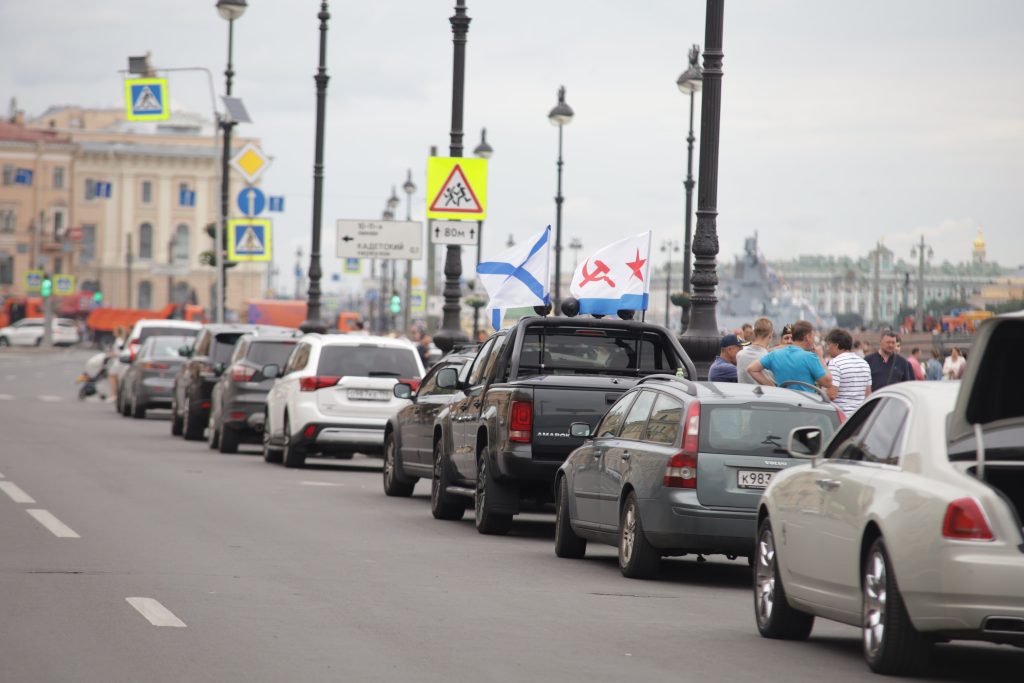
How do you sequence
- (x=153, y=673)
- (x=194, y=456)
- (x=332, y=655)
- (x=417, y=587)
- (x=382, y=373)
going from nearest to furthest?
(x=153, y=673) < (x=332, y=655) < (x=417, y=587) < (x=382, y=373) < (x=194, y=456)

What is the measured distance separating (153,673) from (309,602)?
2.80 meters

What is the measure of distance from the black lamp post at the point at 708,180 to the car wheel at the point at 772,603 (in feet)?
30.7

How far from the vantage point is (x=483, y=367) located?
17.4 m

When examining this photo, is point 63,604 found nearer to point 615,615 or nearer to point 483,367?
point 615,615

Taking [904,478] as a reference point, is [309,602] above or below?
below

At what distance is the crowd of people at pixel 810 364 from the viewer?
1812 centimetres

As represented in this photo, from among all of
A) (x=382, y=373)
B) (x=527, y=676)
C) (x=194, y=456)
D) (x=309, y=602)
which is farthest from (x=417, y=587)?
(x=194, y=456)

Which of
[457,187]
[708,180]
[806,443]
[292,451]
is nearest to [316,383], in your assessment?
[292,451]

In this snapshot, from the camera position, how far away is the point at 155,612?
33.3 feet

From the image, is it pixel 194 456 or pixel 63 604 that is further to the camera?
pixel 194 456

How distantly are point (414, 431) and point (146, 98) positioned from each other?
22.4m

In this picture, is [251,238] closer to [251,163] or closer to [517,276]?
[251,163]

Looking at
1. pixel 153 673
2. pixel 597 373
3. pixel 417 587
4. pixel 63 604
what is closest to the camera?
pixel 153 673

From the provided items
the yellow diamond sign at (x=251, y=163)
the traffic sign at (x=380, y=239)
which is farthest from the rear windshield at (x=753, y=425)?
the yellow diamond sign at (x=251, y=163)
